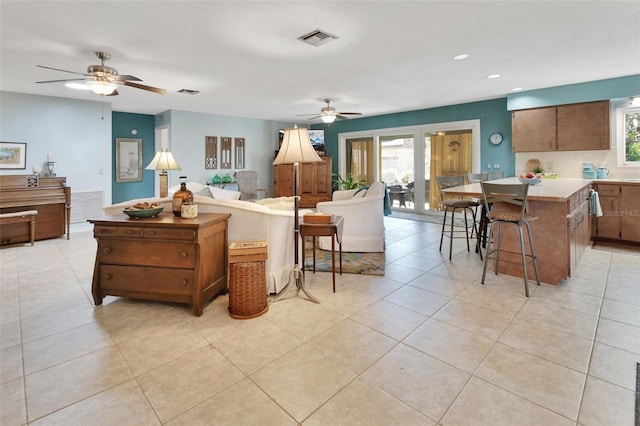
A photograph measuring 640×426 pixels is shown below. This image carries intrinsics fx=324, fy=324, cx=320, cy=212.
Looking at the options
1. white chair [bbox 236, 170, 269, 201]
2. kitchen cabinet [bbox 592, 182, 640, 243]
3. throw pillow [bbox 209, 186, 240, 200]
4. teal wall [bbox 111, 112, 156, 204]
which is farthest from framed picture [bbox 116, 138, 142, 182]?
kitchen cabinet [bbox 592, 182, 640, 243]

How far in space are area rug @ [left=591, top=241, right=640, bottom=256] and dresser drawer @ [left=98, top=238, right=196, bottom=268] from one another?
560 cm

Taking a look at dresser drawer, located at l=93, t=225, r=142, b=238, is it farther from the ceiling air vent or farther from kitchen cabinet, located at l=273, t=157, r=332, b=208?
kitchen cabinet, located at l=273, t=157, r=332, b=208

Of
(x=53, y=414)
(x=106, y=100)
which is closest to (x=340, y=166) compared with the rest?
(x=106, y=100)

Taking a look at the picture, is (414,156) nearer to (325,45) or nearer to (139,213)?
(325,45)

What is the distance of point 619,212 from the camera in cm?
480

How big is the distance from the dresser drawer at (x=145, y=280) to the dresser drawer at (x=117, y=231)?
0.99 ft

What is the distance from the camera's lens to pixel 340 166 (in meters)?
9.65

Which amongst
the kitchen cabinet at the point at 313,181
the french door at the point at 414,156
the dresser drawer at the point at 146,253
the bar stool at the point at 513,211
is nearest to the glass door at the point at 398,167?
the french door at the point at 414,156

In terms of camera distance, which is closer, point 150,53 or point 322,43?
point 322,43

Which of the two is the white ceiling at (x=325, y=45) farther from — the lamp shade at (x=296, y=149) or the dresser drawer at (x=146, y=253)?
the dresser drawer at (x=146, y=253)

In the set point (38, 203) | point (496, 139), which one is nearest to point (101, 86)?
point (38, 203)

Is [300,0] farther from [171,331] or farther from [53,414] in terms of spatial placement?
[53,414]

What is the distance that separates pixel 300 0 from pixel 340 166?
7116 millimetres

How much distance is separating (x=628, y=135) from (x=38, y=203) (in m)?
9.72
